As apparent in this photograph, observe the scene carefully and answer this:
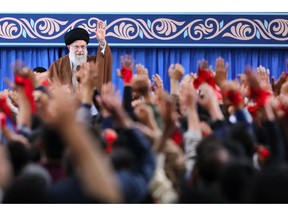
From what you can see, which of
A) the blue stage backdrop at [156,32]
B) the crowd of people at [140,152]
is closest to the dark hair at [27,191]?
the crowd of people at [140,152]

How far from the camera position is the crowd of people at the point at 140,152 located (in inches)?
76.2

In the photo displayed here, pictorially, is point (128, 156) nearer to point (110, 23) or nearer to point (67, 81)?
point (67, 81)

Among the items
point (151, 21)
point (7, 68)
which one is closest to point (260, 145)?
point (151, 21)

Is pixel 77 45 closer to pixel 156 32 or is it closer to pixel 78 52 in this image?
pixel 78 52

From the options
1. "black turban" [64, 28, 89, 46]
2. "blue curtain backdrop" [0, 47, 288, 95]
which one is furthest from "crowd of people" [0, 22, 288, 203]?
"blue curtain backdrop" [0, 47, 288, 95]

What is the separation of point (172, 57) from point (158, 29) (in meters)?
0.55

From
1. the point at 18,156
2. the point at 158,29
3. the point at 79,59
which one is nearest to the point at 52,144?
the point at 18,156

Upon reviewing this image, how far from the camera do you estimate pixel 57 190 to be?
6.47 ft

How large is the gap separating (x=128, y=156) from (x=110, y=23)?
6427 millimetres

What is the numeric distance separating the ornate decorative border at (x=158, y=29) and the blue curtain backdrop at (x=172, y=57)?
0.75 feet

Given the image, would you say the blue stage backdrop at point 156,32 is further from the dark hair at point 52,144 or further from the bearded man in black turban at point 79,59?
the dark hair at point 52,144

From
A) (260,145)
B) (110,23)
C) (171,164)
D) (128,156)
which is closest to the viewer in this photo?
(128,156)

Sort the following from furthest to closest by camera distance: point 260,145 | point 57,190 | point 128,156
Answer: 1. point 260,145
2. point 128,156
3. point 57,190

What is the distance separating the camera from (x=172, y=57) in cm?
898
